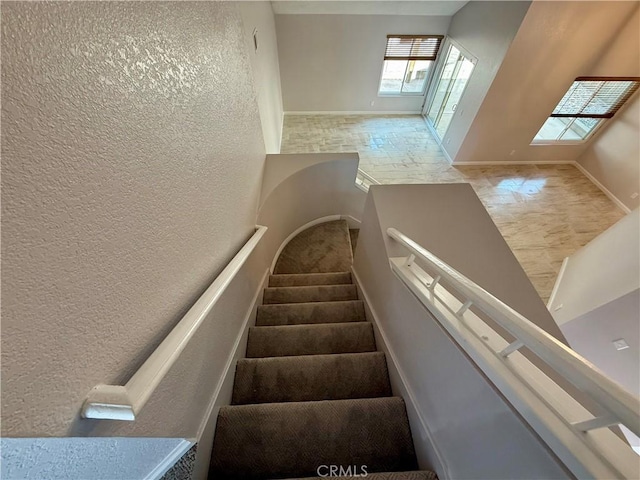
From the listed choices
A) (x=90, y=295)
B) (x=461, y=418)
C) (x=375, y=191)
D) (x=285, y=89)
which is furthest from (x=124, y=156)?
(x=285, y=89)

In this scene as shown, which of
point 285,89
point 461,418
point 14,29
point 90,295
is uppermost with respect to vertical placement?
point 285,89

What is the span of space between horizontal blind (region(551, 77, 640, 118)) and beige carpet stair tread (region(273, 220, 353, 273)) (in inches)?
172

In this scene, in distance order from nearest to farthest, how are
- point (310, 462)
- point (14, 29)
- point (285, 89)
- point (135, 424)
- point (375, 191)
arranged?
point (14, 29) → point (135, 424) → point (310, 462) → point (375, 191) → point (285, 89)

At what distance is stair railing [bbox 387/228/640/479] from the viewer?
45 cm

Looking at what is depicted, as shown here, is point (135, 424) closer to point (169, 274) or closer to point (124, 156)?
point (169, 274)

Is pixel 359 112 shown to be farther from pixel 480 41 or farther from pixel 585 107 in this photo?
pixel 585 107

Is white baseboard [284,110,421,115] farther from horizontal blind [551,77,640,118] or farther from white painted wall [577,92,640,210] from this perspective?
white painted wall [577,92,640,210]

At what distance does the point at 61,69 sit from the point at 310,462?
5.23 feet

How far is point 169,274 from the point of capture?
0.86m

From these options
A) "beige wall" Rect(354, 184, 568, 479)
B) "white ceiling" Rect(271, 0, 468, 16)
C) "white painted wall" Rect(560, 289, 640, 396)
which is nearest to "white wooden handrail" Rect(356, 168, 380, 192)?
"beige wall" Rect(354, 184, 568, 479)

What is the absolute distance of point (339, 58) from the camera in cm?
563

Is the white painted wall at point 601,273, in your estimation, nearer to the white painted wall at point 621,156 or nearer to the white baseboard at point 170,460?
the white painted wall at point 621,156

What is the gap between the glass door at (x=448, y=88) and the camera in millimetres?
4871

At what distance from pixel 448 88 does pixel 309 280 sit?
17.0ft
